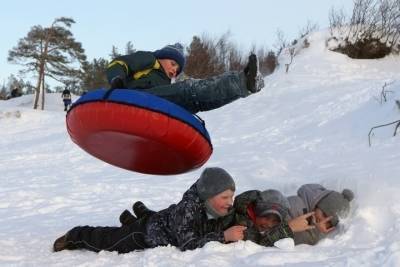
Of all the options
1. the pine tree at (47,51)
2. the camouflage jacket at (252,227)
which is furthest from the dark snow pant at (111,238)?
the pine tree at (47,51)

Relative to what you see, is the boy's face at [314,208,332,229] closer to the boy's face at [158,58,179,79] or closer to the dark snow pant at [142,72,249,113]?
the dark snow pant at [142,72,249,113]

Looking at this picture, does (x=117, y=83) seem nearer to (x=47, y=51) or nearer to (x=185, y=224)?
(x=185, y=224)

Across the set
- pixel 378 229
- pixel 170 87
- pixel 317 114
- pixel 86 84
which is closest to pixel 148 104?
pixel 170 87

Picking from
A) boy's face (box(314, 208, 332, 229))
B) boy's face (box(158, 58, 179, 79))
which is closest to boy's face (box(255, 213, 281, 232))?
boy's face (box(314, 208, 332, 229))

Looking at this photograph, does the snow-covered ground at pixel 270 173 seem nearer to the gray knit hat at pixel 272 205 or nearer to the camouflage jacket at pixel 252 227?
the camouflage jacket at pixel 252 227

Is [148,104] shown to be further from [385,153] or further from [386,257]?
[385,153]

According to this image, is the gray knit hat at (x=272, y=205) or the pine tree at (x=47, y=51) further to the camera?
the pine tree at (x=47, y=51)

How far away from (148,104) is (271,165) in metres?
3.46

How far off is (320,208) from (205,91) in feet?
3.74

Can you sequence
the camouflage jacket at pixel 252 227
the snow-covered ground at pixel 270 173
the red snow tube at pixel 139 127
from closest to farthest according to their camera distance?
the snow-covered ground at pixel 270 173 < the camouflage jacket at pixel 252 227 < the red snow tube at pixel 139 127

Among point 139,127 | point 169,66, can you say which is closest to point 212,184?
point 139,127

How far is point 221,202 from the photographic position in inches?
140

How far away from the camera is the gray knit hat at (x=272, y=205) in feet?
11.9

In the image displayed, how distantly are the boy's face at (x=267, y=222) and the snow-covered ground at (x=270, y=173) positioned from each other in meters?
0.43
